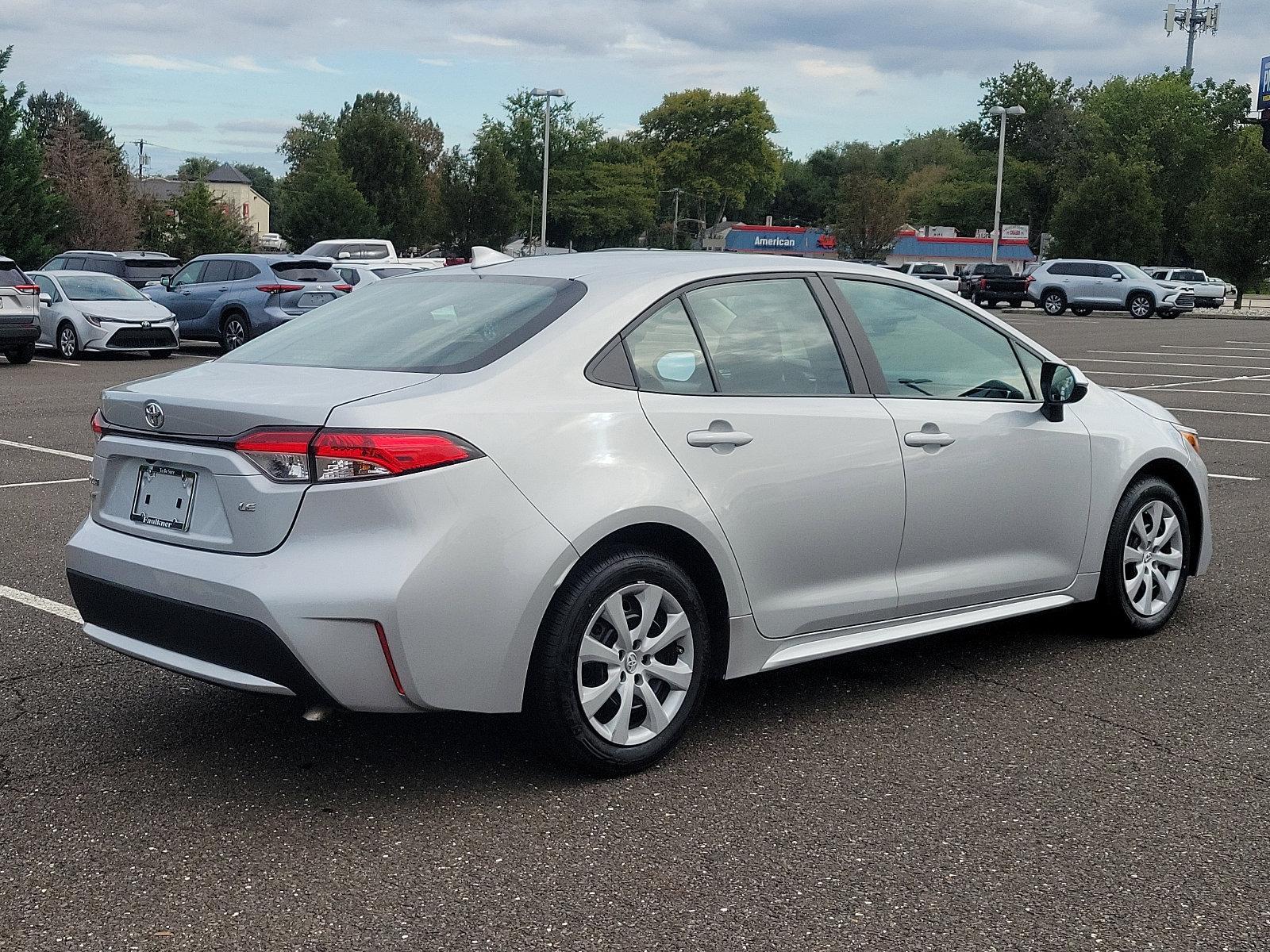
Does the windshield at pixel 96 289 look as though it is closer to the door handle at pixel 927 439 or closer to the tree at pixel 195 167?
the door handle at pixel 927 439

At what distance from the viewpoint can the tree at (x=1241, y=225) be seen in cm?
5694

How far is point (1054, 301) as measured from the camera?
155ft

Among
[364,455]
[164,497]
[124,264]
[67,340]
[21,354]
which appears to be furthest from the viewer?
[124,264]

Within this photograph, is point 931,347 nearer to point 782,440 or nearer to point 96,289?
point 782,440

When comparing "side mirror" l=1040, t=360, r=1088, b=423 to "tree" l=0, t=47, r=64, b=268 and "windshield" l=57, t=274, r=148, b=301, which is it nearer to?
"windshield" l=57, t=274, r=148, b=301

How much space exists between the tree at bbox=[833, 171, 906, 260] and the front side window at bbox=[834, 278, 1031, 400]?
83627 millimetres

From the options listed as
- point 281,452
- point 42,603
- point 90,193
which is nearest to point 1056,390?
point 281,452

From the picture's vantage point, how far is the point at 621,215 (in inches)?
4043

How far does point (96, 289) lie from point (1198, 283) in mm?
39110

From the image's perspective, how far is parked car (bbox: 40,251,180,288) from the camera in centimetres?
2877

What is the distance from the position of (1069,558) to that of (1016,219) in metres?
106

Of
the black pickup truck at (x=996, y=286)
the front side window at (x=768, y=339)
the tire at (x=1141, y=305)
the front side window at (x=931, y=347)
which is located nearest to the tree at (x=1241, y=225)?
the black pickup truck at (x=996, y=286)

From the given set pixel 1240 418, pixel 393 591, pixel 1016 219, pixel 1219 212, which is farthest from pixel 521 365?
pixel 1016 219

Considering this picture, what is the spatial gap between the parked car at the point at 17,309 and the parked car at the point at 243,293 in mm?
3153
